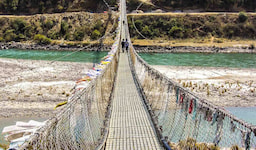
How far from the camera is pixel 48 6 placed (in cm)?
5625

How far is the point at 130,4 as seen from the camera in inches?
2053

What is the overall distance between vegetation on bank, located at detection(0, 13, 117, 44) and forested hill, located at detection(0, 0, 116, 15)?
21.3 ft

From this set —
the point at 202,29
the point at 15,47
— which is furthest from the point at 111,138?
the point at 202,29

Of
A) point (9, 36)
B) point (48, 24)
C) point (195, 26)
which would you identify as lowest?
point (9, 36)

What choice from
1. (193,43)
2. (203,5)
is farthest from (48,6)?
(193,43)

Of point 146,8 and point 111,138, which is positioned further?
point 146,8

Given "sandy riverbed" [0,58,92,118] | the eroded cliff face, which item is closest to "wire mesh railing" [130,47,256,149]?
"sandy riverbed" [0,58,92,118]

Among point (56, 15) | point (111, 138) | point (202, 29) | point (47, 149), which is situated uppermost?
point (56, 15)

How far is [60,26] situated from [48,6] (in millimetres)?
13079

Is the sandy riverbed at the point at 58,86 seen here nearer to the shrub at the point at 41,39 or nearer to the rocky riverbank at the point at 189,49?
the rocky riverbank at the point at 189,49

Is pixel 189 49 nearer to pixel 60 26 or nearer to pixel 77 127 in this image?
pixel 60 26

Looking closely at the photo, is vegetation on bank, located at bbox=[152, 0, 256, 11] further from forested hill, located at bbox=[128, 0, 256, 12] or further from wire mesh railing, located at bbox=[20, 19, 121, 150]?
wire mesh railing, located at bbox=[20, 19, 121, 150]

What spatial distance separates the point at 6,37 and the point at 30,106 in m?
36.4

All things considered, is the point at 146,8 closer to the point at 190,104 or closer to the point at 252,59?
the point at 252,59
